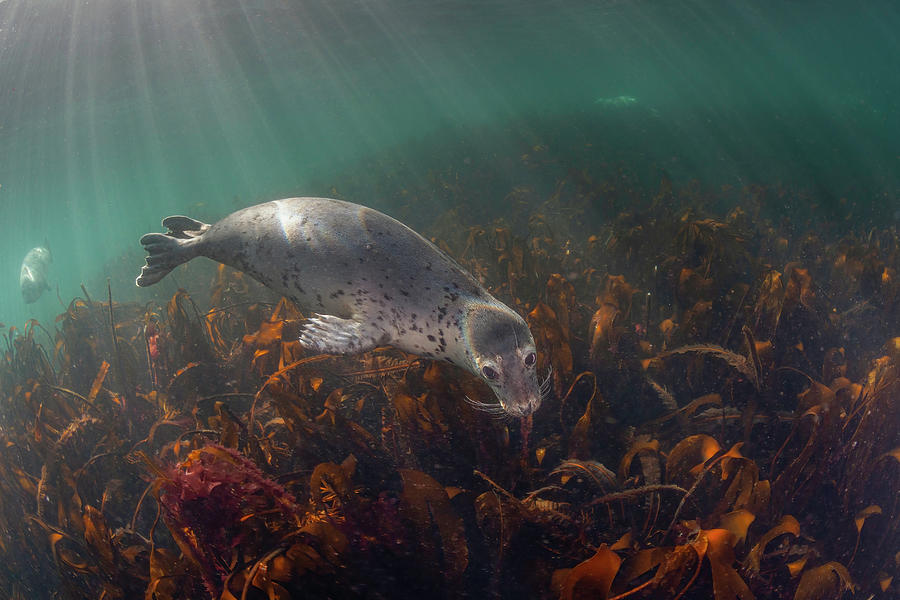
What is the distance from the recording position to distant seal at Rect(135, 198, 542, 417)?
194cm

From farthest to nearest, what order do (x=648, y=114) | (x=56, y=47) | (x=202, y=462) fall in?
(x=648, y=114) < (x=56, y=47) < (x=202, y=462)

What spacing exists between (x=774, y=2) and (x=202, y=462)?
109 feet

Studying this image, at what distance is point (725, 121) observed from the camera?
22.2 metres

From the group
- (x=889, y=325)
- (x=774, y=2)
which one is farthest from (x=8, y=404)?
(x=774, y=2)

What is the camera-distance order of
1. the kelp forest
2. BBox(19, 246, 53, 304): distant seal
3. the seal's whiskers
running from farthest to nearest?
BBox(19, 246, 53, 304): distant seal, the seal's whiskers, the kelp forest

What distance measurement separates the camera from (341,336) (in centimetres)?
226

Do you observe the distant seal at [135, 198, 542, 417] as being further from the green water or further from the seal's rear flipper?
the green water

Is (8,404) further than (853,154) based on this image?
No

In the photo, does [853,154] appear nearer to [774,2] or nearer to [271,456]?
[774,2]

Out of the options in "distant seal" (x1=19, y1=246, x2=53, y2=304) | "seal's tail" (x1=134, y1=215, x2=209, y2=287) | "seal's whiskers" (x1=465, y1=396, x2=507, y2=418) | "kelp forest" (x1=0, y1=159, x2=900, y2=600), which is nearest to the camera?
"kelp forest" (x1=0, y1=159, x2=900, y2=600)

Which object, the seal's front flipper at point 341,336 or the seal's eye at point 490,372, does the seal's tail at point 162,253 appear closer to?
the seal's front flipper at point 341,336

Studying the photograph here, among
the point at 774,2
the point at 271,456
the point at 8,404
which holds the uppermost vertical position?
the point at 774,2

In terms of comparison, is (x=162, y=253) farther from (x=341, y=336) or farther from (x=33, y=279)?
(x=33, y=279)

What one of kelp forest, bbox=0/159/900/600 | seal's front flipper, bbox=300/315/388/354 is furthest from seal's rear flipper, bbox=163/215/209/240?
seal's front flipper, bbox=300/315/388/354
